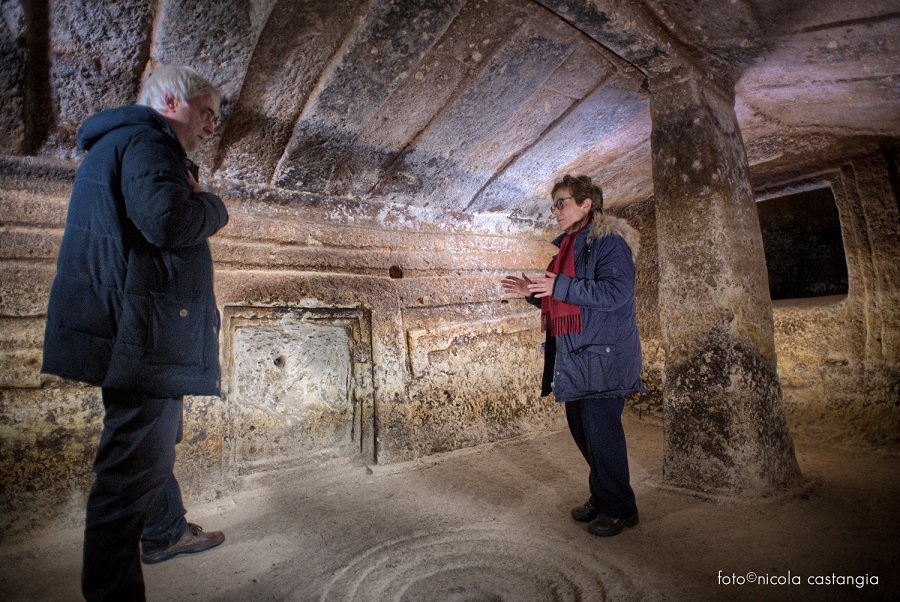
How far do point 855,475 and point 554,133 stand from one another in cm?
260

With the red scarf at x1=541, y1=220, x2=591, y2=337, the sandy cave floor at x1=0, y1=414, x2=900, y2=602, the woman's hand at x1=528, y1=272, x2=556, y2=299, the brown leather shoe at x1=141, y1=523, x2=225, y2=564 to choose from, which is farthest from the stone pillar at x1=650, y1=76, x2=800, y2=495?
the brown leather shoe at x1=141, y1=523, x2=225, y2=564

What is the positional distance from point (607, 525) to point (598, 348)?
0.73 meters

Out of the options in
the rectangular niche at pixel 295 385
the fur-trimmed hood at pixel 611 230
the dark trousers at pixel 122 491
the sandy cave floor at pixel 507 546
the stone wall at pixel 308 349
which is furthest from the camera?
the rectangular niche at pixel 295 385

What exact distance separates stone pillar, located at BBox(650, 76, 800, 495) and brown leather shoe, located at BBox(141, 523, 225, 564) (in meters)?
2.19

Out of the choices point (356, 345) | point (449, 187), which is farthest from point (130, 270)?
point (449, 187)

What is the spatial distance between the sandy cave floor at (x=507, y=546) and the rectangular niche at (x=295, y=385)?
0.71 ft

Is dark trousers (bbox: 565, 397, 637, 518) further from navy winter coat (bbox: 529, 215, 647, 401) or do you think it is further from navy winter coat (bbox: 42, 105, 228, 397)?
navy winter coat (bbox: 42, 105, 228, 397)

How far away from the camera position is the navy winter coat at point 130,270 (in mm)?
1425

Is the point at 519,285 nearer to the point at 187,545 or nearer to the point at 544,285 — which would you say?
the point at 544,285

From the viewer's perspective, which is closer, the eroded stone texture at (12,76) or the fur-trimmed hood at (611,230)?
the eroded stone texture at (12,76)

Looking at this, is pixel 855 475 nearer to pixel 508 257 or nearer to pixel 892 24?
pixel 892 24

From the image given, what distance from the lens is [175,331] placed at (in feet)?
5.02

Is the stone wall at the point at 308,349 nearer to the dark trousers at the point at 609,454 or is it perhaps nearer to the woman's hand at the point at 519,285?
the woman's hand at the point at 519,285

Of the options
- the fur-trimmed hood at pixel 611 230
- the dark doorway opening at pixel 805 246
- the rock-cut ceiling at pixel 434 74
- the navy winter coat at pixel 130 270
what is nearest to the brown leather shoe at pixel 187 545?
the navy winter coat at pixel 130 270
